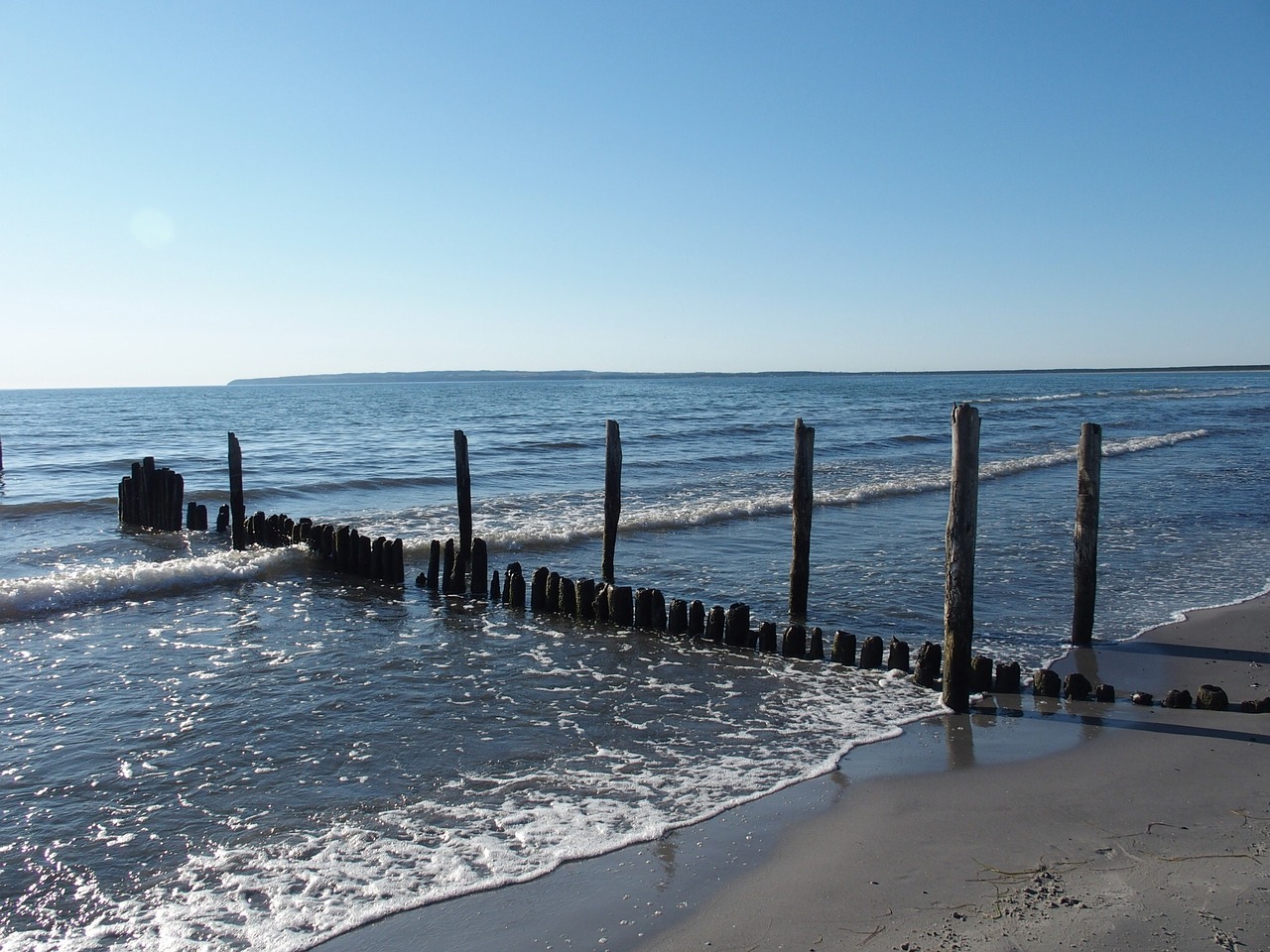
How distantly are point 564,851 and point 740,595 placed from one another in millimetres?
8169

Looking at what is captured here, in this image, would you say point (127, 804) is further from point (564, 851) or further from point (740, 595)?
point (740, 595)

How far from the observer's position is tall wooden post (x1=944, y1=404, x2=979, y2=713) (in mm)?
8445

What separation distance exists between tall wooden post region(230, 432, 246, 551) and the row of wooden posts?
2cm

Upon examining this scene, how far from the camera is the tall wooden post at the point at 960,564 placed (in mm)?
8445

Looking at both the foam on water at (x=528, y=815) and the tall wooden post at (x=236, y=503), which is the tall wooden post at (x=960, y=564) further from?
the tall wooden post at (x=236, y=503)

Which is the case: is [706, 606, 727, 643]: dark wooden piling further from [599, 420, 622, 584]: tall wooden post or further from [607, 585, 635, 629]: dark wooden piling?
Answer: [599, 420, 622, 584]: tall wooden post

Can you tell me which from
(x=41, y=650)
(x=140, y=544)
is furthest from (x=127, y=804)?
(x=140, y=544)

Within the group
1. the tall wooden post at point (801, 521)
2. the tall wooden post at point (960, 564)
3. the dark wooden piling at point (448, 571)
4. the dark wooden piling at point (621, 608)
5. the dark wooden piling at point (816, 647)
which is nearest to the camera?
the tall wooden post at point (960, 564)

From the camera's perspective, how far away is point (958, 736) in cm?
773

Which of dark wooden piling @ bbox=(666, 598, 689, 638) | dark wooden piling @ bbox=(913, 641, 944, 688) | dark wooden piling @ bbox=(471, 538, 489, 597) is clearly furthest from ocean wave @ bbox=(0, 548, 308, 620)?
dark wooden piling @ bbox=(913, 641, 944, 688)

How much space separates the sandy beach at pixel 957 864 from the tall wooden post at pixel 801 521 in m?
4.31

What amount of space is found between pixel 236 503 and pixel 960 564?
1373 cm

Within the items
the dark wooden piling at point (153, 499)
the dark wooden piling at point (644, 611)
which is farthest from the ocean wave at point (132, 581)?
the dark wooden piling at point (644, 611)

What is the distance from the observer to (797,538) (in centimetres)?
1196
